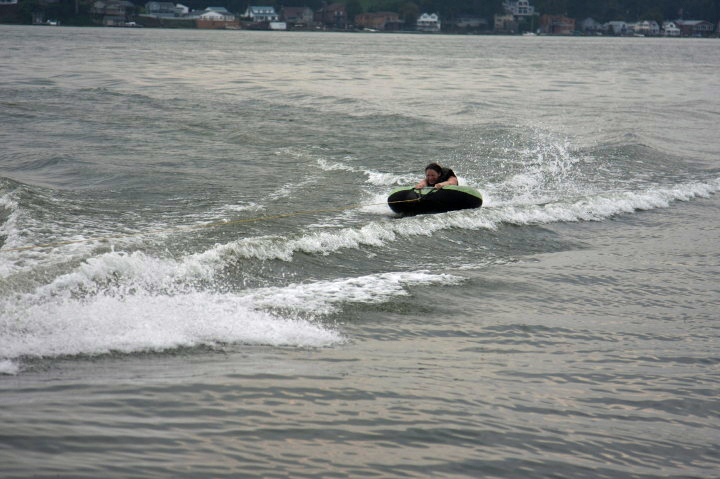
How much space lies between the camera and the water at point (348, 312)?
5449 millimetres

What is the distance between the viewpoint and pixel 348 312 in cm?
869

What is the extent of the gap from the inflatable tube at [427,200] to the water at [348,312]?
0.35 metres

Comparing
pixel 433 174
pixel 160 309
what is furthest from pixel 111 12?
pixel 160 309

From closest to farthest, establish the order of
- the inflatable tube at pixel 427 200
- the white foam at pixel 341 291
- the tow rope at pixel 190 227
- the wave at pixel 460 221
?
1. the white foam at pixel 341 291
2. the tow rope at pixel 190 227
3. the wave at pixel 460 221
4. the inflatable tube at pixel 427 200

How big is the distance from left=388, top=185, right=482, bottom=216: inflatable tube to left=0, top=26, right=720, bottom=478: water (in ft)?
1.14

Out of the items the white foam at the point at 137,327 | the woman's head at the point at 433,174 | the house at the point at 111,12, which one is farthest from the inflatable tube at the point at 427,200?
the house at the point at 111,12

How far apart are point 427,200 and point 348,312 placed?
593 centimetres

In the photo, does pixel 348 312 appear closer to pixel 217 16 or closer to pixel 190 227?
pixel 190 227

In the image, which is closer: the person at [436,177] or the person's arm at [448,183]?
the person's arm at [448,183]

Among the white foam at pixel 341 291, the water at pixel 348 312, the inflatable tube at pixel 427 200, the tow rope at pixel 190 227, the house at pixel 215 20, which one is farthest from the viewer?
the house at pixel 215 20

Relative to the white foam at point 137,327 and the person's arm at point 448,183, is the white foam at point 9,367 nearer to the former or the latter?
the white foam at point 137,327

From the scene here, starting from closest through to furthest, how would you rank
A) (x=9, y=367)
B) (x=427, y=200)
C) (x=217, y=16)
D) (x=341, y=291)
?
(x=9, y=367) < (x=341, y=291) < (x=427, y=200) < (x=217, y=16)

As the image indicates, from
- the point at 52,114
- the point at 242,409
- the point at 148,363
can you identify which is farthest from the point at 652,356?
the point at 52,114

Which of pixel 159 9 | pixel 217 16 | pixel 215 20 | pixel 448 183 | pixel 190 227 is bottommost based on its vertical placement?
pixel 190 227
